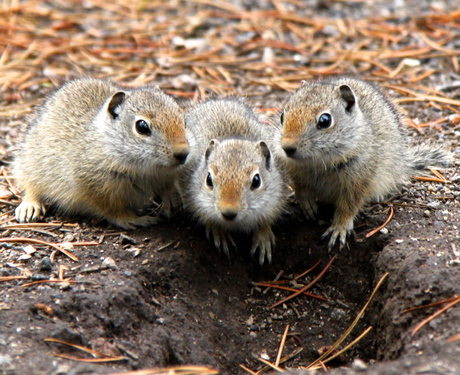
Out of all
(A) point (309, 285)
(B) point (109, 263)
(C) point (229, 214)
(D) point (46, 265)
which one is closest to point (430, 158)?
(A) point (309, 285)

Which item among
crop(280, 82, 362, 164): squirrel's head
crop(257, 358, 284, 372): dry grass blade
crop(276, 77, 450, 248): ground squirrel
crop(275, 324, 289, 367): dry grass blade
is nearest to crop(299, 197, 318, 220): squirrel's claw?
crop(276, 77, 450, 248): ground squirrel

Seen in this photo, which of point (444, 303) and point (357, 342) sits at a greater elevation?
point (444, 303)

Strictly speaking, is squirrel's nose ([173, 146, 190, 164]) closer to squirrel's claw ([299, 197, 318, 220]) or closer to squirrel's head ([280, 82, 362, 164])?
squirrel's head ([280, 82, 362, 164])

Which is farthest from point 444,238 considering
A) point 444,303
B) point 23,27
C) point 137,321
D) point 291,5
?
point 23,27

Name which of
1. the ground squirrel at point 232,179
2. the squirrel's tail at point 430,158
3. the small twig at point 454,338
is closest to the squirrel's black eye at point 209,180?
the ground squirrel at point 232,179

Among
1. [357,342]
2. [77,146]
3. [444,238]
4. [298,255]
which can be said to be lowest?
[357,342]

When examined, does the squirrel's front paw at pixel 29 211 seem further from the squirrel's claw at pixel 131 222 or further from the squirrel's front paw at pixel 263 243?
the squirrel's front paw at pixel 263 243

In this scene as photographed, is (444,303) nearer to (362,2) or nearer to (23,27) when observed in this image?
(362,2)
